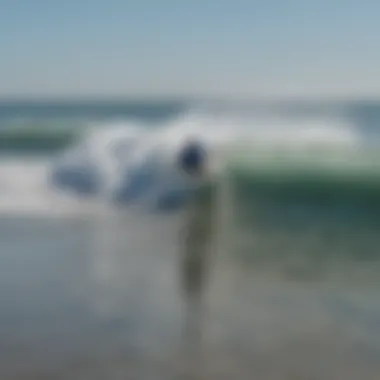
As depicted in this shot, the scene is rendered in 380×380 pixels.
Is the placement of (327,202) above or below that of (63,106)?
below

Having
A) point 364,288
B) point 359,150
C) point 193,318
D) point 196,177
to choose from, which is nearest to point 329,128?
point 359,150

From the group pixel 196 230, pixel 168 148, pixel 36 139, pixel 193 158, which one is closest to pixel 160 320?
pixel 196 230

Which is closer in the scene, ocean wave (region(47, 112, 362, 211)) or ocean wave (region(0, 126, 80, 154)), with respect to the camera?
ocean wave (region(47, 112, 362, 211))

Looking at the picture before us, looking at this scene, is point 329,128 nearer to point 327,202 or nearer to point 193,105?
point 193,105

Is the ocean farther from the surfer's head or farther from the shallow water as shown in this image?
the surfer's head

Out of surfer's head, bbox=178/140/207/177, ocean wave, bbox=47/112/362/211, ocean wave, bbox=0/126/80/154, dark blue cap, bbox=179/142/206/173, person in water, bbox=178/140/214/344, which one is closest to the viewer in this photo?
person in water, bbox=178/140/214/344

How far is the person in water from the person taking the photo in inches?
213

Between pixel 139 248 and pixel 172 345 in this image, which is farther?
pixel 139 248

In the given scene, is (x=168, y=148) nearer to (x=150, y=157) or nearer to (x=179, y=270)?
(x=150, y=157)

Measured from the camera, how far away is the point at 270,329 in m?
4.77

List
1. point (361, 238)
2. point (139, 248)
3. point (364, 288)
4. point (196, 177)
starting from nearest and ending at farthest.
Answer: point (364, 288)
point (139, 248)
point (361, 238)
point (196, 177)

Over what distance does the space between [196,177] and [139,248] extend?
4.02 m

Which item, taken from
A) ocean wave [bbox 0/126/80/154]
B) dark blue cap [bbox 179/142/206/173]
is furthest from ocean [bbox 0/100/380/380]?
ocean wave [bbox 0/126/80/154]

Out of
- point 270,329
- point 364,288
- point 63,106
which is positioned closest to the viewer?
point 270,329
